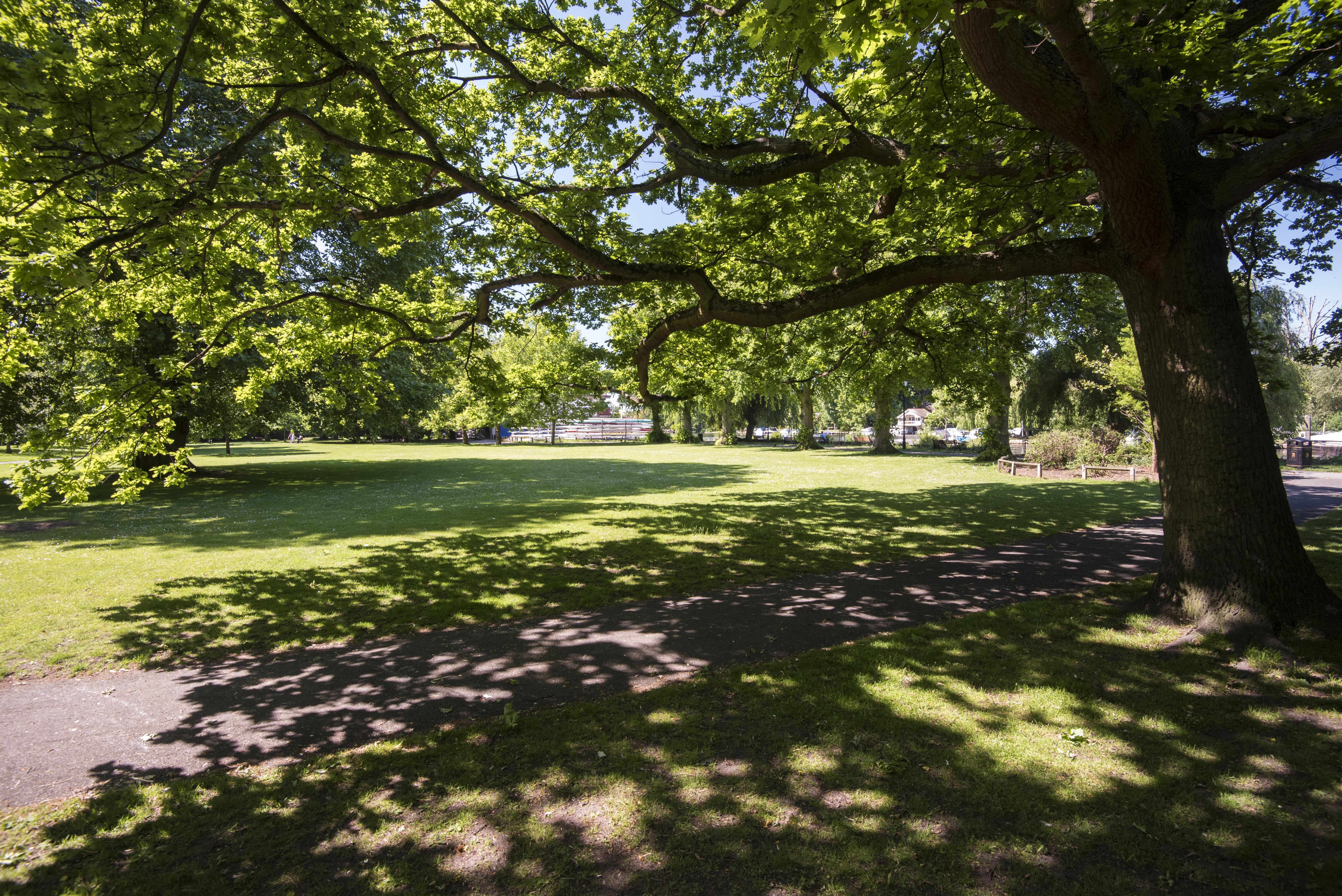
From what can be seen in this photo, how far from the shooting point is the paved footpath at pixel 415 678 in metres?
4.29

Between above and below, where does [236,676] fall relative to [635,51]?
below

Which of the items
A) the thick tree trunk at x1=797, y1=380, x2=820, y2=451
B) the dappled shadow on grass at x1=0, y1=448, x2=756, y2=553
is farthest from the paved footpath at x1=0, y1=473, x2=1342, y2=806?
the thick tree trunk at x1=797, y1=380, x2=820, y2=451

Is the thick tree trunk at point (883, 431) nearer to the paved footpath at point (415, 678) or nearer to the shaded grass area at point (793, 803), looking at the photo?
the paved footpath at point (415, 678)

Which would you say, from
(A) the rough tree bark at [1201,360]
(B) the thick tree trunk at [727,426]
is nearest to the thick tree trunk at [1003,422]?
(A) the rough tree bark at [1201,360]

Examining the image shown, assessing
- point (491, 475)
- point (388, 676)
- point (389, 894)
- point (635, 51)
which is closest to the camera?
point (389, 894)

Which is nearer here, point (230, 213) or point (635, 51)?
point (230, 213)

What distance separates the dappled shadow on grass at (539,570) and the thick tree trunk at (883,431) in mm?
24346

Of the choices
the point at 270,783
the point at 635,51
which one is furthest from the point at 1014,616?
the point at 635,51

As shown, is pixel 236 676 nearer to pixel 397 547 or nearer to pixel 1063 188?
pixel 397 547

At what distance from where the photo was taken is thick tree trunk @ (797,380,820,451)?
43.4 meters

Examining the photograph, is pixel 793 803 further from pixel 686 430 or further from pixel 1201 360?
pixel 686 430

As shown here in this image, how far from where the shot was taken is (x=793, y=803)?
136 inches

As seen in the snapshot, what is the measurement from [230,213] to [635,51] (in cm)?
661

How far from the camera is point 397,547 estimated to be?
1121 centimetres
